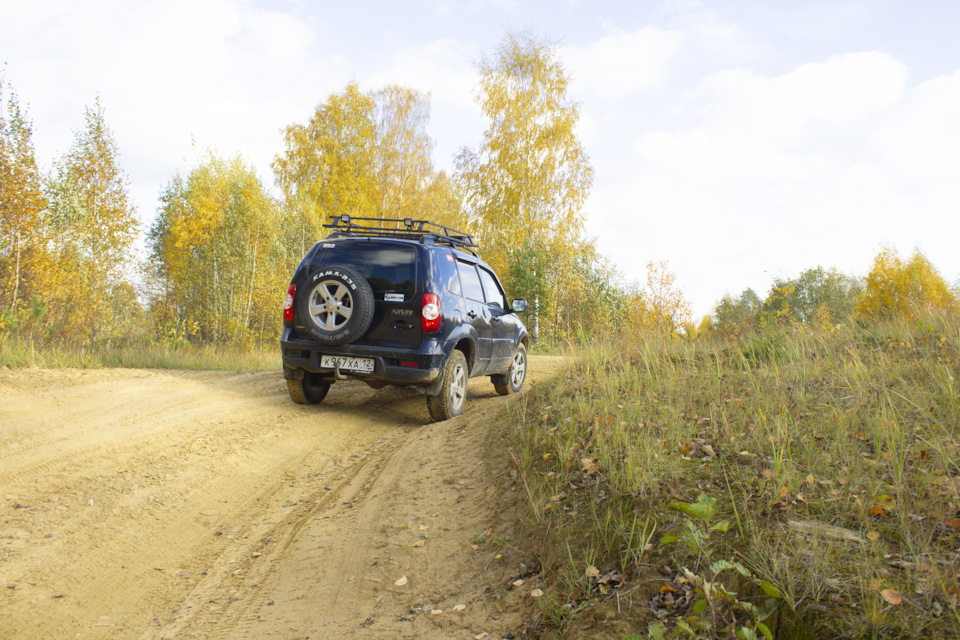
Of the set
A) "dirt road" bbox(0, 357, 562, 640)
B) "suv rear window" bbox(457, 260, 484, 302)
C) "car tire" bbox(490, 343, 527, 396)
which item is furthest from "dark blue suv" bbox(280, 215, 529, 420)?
"car tire" bbox(490, 343, 527, 396)

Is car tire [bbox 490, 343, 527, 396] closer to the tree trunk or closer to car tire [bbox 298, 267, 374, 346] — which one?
car tire [bbox 298, 267, 374, 346]

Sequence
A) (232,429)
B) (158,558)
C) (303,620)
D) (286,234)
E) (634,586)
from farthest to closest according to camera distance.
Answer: (286,234)
(232,429)
(158,558)
(303,620)
(634,586)

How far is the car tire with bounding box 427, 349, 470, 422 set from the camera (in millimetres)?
6145

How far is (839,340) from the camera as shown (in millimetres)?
5535

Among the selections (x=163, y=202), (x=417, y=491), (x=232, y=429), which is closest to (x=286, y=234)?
(x=163, y=202)

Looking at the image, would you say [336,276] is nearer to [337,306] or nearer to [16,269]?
[337,306]

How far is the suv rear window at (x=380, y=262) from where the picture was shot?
5992mm

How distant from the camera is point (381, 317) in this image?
6000mm

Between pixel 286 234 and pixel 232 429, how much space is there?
28.7 metres

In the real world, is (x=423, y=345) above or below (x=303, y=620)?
above

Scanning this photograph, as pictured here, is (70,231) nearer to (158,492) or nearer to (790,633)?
(158,492)

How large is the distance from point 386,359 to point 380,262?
1126 millimetres

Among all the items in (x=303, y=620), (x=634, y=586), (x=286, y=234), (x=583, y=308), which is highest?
(x=286, y=234)

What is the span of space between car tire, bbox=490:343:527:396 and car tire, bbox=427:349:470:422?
168 centimetres
